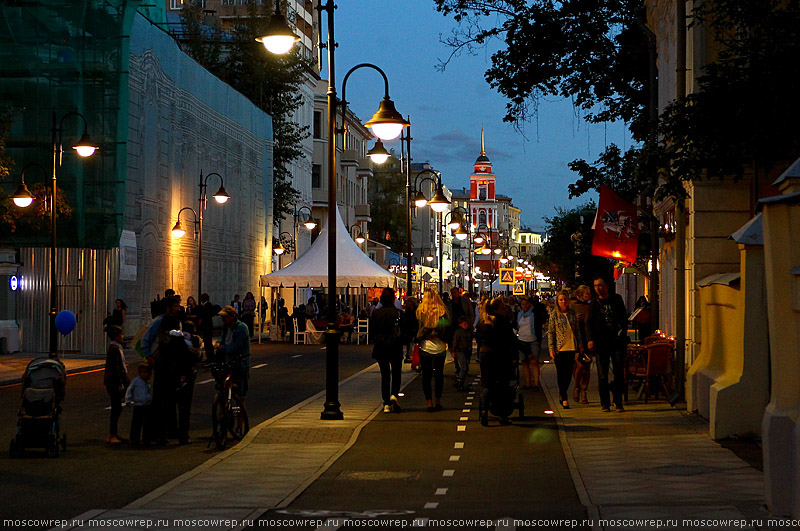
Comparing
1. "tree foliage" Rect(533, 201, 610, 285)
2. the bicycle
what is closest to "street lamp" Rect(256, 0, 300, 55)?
the bicycle

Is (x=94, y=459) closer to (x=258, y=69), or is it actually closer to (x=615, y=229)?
(x=615, y=229)

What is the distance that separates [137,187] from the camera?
135 ft

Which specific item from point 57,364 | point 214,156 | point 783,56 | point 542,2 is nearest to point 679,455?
point 783,56

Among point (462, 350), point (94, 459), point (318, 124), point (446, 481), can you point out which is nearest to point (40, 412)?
point (94, 459)

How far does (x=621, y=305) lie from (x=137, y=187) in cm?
2493

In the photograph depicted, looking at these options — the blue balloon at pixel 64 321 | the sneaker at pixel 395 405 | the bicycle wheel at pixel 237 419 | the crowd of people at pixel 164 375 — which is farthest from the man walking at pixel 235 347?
the blue balloon at pixel 64 321

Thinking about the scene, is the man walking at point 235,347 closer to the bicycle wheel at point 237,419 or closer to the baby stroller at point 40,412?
the bicycle wheel at point 237,419

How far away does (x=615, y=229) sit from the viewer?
25.6 m

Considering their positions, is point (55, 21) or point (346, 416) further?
point (55, 21)

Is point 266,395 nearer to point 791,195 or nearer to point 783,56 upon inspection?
point 783,56

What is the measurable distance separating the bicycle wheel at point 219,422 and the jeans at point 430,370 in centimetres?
481

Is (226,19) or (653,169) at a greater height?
(226,19)

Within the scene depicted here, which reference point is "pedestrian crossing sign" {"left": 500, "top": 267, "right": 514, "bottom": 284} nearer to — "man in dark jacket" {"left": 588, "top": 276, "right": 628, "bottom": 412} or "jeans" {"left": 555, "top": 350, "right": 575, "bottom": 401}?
"jeans" {"left": 555, "top": 350, "right": 575, "bottom": 401}

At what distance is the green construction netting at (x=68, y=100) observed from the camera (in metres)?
36.4
